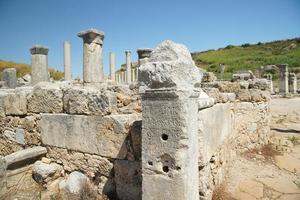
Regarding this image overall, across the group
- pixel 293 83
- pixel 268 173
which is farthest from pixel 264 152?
pixel 293 83

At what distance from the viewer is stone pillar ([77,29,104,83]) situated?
30.3 feet

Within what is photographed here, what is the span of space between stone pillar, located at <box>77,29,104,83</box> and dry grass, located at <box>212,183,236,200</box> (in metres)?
6.62

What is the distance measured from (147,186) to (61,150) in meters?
1.95

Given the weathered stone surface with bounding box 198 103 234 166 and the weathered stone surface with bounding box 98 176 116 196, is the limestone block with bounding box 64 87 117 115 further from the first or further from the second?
the weathered stone surface with bounding box 198 103 234 166

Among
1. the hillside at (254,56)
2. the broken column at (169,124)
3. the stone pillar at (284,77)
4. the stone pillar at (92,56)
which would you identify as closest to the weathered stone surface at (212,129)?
the broken column at (169,124)

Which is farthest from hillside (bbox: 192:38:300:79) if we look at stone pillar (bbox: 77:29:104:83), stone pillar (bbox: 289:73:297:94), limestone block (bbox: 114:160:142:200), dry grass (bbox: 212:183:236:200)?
limestone block (bbox: 114:160:142:200)

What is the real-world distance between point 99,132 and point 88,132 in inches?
8.0

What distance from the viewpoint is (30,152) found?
161 inches

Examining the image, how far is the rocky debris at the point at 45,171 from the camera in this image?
3918 mm

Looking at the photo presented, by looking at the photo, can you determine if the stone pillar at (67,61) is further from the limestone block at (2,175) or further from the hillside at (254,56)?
the hillside at (254,56)

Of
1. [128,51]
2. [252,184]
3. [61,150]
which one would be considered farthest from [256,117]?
[128,51]

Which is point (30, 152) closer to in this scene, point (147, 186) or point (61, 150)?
point (61, 150)

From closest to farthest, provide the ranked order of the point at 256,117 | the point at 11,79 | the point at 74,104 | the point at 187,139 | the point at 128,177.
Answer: the point at 187,139, the point at 128,177, the point at 74,104, the point at 256,117, the point at 11,79

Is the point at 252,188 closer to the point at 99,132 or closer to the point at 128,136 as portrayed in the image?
the point at 128,136
